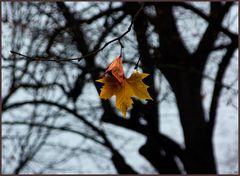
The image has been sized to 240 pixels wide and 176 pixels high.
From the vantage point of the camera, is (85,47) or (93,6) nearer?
(85,47)

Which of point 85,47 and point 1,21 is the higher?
point 1,21

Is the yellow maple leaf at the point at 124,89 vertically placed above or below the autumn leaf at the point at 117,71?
below

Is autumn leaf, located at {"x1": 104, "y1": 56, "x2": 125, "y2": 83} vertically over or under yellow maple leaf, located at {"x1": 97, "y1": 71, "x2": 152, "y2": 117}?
over

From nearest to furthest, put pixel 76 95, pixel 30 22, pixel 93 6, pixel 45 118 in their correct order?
1. pixel 30 22
2. pixel 93 6
3. pixel 76 95
4. pixel 45 118

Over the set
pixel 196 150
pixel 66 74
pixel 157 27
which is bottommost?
pixel 196 150

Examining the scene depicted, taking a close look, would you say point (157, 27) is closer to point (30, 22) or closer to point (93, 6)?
point (93, 6)

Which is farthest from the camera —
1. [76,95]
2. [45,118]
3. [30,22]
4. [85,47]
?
[45,118]

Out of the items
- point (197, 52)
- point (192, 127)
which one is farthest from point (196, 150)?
point (197, 52)
